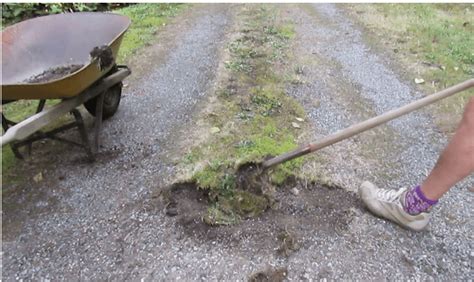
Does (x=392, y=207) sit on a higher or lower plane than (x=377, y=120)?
lower

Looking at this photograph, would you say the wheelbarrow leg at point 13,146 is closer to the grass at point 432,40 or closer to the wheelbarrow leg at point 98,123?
the wheelbarrow leg at point 98,123

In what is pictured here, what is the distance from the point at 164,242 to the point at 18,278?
1.00 meters

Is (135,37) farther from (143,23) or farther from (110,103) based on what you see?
(110,103)

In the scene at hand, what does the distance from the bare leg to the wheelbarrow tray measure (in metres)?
2.84

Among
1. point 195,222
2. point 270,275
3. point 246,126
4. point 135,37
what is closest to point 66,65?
point 246,126

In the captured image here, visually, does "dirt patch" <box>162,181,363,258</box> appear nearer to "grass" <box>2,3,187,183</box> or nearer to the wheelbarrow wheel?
the wheelbarrow wheel

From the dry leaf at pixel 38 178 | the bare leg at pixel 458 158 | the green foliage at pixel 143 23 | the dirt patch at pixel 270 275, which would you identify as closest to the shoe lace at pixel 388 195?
the bare leg at pixel 458 158

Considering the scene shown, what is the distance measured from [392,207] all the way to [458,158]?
67 centimetres

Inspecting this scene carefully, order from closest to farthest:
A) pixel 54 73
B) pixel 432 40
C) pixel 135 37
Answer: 1. pixel 54 73
2. pixel 432 40
3. pixel 135 37

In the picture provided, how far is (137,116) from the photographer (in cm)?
471

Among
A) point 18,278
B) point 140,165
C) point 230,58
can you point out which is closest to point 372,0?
point 230,58

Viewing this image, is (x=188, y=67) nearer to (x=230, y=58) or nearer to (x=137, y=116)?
(x=230, y=58)

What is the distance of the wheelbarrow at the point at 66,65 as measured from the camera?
11.1 ft

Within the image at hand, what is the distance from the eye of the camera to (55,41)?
14.1 feet
